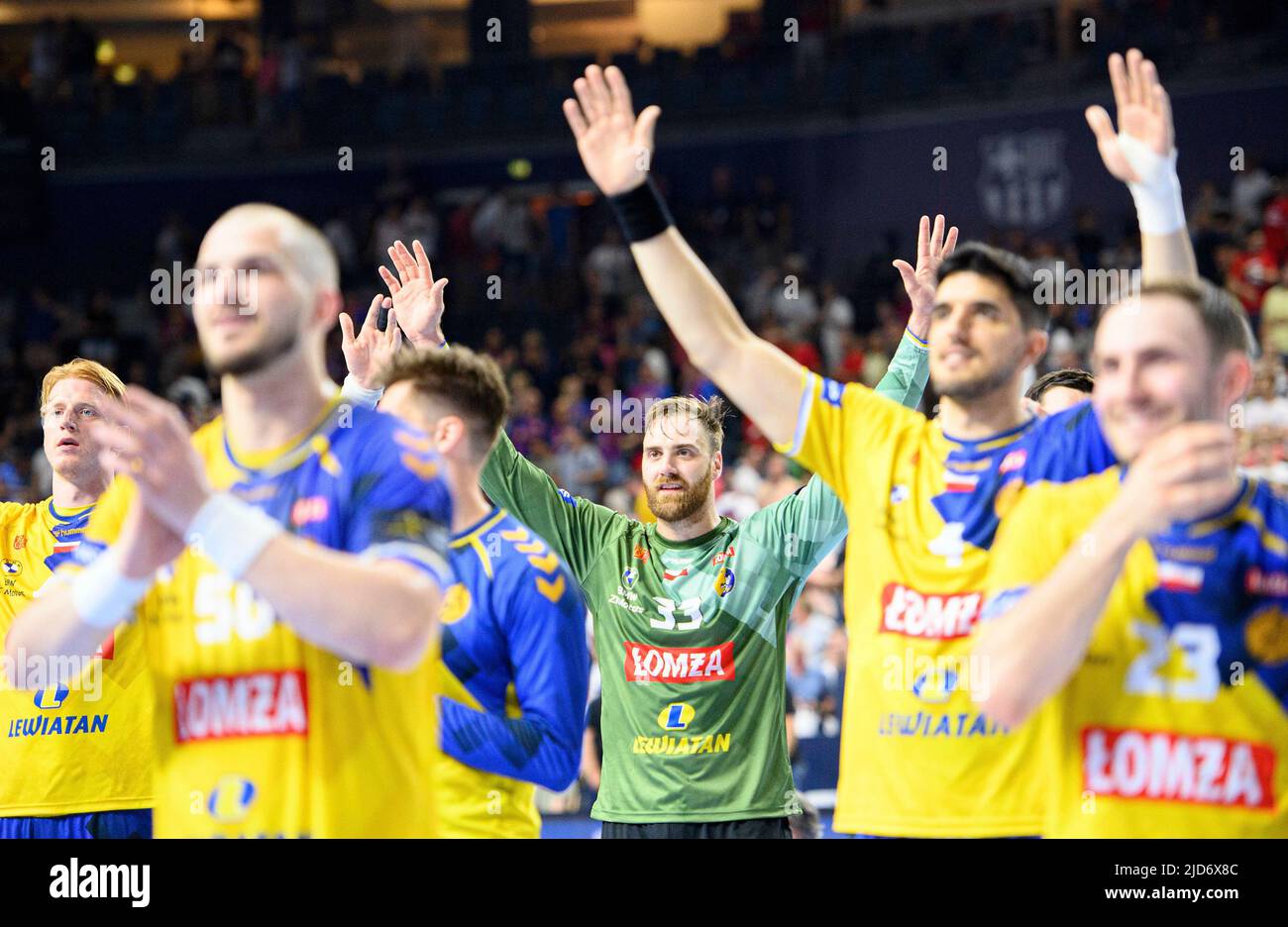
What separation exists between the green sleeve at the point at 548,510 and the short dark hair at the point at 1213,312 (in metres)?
3.21

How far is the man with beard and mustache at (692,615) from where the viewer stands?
618cm

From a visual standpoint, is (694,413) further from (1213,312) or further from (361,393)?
(1213,312)

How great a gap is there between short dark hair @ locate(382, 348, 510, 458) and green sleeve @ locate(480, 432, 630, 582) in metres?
1.40

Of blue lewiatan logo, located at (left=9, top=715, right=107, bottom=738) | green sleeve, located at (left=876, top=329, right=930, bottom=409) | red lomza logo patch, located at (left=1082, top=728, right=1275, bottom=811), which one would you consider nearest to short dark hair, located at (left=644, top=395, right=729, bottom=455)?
green sleeve, located at (left=876, top=329, right=930, bottom=409)

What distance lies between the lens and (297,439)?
382cm

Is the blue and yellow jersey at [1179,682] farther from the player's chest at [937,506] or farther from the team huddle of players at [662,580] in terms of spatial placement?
the player's chest at [937,506]

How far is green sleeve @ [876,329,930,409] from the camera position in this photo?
19.5 ft

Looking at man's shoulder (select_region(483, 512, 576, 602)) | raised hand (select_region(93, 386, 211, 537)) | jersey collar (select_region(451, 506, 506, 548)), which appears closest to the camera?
raised hand (select_region(93, 386, 211, 537))

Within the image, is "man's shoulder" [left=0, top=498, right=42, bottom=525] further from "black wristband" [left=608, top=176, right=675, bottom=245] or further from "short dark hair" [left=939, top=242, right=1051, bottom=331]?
"short dark hair" [left=939, top=242, right=1051, bottom=331]

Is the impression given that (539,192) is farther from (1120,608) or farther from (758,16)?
(1120,608)

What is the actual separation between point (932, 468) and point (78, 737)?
3.75 meters

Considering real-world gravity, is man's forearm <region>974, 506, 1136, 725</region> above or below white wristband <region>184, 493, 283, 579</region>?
below
